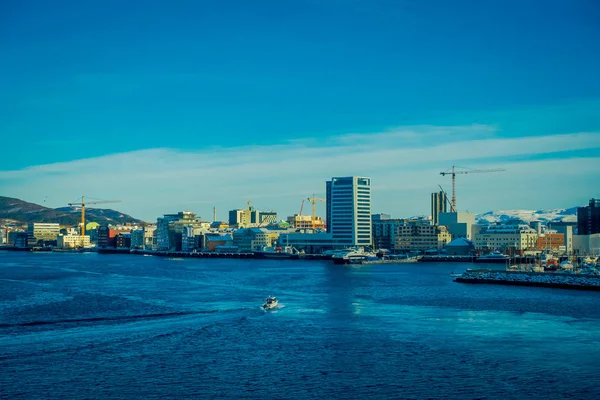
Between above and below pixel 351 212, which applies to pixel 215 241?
below

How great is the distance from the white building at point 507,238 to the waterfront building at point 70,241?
246 feet

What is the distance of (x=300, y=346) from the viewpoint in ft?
60.8

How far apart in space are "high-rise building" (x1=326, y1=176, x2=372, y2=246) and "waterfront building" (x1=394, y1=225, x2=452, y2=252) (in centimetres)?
438

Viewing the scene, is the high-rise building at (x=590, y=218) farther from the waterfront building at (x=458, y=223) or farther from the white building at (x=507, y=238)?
the white building at (x=507, y=238)

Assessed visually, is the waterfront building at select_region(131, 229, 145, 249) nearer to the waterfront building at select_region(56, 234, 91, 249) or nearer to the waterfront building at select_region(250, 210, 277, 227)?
the waterfront building at select_region(56, 234, 91, 249)

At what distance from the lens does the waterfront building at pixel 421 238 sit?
9206 centimetres

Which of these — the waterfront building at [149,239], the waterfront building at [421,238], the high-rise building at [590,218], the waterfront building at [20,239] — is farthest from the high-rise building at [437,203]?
the waterfront building at [20,239]

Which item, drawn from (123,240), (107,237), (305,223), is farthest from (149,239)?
(305,223)

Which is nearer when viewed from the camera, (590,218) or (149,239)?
(590,218)

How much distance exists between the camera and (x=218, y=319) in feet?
75.9

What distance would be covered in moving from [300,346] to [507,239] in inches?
2715

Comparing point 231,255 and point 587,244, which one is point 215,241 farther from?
point 587,244

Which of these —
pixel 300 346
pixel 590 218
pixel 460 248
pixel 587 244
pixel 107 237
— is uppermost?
pixel 590 218

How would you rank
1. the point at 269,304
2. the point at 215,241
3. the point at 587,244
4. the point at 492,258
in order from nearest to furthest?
the point at 269,304 → the point at 492,258 → the point at 587,244 → the point at 215,241
